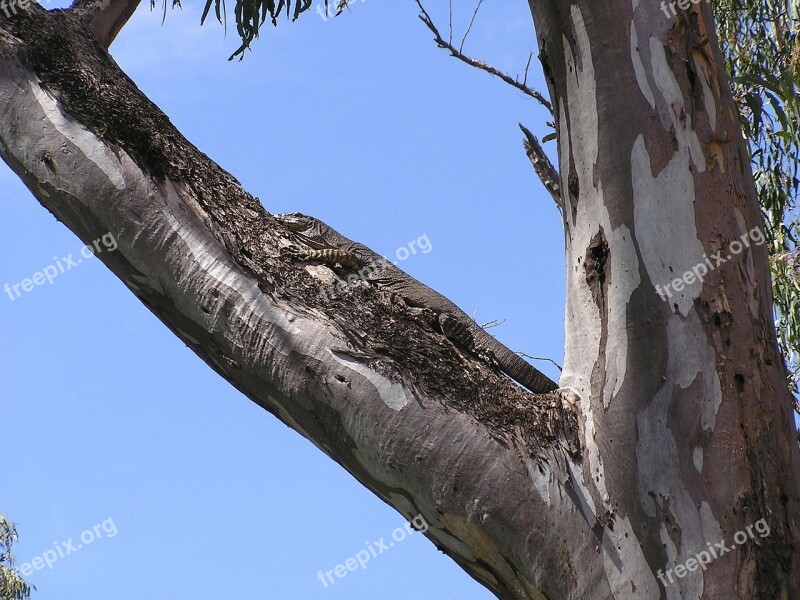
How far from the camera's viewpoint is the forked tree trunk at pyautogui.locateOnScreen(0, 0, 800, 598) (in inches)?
83.5

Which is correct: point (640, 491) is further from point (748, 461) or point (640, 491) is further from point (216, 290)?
point (216, 290)

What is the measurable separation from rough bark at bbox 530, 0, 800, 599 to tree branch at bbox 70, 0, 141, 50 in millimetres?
1452

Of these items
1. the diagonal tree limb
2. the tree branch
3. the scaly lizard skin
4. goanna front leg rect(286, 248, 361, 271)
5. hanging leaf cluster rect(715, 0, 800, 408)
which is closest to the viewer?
goanna front leg rect(286, 248, 361, 271)

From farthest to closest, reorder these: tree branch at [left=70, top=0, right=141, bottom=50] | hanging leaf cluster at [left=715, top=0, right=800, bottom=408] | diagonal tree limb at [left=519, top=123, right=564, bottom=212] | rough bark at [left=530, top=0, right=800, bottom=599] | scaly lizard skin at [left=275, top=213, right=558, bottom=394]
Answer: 1. hanging leaf cluster at [left=715, top=0, right=800, bottom=408]
2. diagonal tree limb at [left=519, top=123, right=564, bottom=212]
3. tree branch at [left=70, top=0, right=141, bottom=50]
4. scaly lizard skin at [left=275, top=213, right=558, bottom=394]
5. rough bark at [left=530, top=0, right=800, bottom=599]

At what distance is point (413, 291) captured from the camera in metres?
3.58

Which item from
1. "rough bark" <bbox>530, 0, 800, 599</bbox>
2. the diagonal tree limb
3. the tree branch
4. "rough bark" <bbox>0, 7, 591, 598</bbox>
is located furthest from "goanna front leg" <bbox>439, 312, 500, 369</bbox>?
the tree branch

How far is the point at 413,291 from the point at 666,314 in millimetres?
1469

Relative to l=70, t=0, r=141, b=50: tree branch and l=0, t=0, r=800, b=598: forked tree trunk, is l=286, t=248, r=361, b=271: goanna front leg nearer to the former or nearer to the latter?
l=0, t=0, r=800, b=598: forked tree trunk

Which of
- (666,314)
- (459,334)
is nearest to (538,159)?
(459,334)

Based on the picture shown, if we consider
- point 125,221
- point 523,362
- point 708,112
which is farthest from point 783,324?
Result: point 125,221

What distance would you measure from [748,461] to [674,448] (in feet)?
0.58

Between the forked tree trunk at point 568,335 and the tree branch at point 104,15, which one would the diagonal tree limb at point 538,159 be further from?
the tree branch at point 104,15

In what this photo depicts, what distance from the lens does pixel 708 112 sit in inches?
95.6

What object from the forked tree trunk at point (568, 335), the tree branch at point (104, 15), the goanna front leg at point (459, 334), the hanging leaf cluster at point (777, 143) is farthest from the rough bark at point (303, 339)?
the hanging leaf cluster at point (777, 143)
